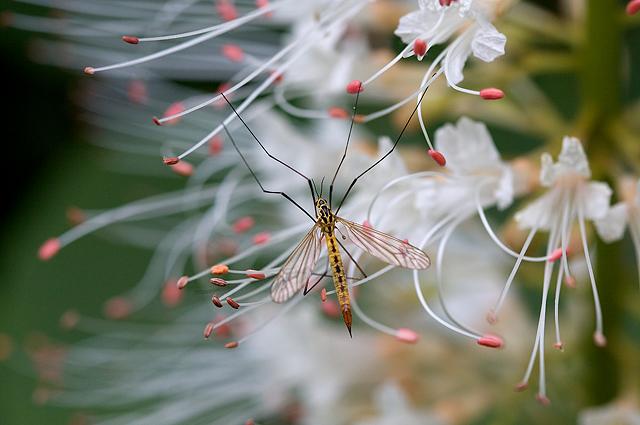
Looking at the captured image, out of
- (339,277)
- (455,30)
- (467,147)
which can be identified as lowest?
(339,277)

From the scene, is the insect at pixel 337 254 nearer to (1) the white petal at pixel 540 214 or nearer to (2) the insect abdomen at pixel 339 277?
(2) the insect abdomen at pixel 339 277

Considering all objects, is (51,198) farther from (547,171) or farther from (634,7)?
(634,7)

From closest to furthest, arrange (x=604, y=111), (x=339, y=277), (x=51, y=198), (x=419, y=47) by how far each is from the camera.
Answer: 1. (x=419, y=47)
2. (x=339, y=277)
3. (x=604, y=111)
4. (x=51, y=198)

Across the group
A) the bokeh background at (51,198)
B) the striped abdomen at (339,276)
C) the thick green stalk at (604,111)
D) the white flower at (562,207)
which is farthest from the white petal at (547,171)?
the bokeh background at (51,198)

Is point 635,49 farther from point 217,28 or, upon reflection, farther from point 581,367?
point 217,28

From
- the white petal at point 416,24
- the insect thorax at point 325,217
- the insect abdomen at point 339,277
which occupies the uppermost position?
the white petal at point 416,24

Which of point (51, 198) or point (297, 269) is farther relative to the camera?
point (51, 198)

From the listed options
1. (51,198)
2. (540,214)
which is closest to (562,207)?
(540,214)
